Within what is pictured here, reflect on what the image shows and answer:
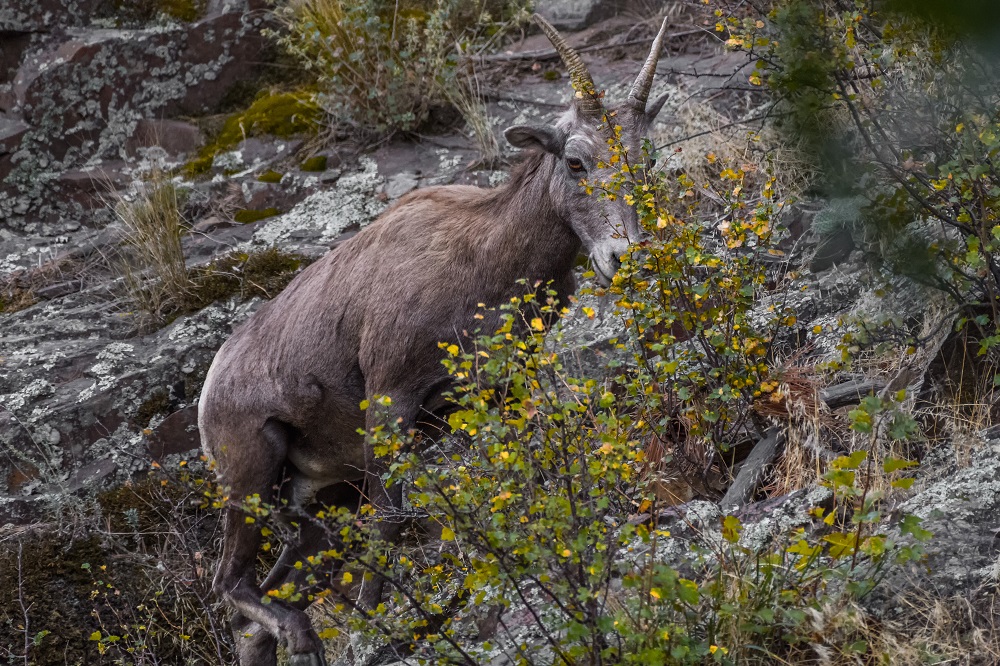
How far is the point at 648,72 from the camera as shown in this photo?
5.70m

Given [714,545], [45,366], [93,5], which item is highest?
[93,5]

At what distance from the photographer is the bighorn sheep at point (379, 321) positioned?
559 centimetres

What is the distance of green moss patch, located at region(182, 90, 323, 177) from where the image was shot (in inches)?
357

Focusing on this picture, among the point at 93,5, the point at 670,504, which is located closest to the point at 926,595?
the point at 670,504

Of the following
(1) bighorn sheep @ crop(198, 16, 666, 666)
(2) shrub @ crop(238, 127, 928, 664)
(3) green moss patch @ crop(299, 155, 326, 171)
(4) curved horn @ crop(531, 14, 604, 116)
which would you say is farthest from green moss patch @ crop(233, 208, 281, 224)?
(2) shrub @ crop(238, 127, 928, 664)

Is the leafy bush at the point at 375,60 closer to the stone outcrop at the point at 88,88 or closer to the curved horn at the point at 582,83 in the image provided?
the stone outcrop at the point at 88,88

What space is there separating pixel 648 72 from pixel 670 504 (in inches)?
88.6

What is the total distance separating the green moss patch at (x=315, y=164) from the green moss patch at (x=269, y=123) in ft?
1.30

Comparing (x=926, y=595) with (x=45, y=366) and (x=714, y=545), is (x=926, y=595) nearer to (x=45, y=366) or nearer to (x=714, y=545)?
(x=714, y=545)

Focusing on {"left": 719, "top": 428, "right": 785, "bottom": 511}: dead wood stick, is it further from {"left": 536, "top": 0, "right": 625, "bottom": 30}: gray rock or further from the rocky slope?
{"left": 536, "top": 0, "right": 625, "bottom": 30}: gray rock

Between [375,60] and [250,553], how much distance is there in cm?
434

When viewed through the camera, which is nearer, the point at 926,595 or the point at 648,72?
the point at 926,595

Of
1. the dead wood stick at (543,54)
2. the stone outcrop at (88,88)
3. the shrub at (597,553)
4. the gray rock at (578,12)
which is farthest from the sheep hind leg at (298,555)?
the gray rock at (578,12)

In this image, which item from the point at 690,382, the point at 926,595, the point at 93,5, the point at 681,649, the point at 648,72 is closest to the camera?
the point at 681,649
